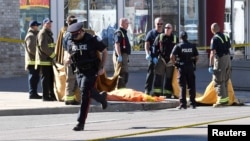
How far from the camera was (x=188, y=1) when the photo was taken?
28422 mm

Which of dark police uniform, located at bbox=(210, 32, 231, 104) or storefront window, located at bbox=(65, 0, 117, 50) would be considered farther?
storefront window, located at bbox=(65, 0, 117, 50)

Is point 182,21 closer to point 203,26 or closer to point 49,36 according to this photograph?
point 203,26

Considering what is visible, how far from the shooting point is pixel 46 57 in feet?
54.6

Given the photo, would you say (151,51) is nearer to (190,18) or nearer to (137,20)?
(137,20)

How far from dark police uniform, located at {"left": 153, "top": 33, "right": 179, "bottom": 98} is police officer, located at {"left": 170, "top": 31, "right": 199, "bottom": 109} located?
3.65 ft

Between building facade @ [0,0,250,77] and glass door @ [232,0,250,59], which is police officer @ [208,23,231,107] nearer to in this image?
building facade @ [0,0,250,77]

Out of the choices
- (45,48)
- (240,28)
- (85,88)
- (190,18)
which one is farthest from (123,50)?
(240,28)

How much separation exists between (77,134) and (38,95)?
226 inches

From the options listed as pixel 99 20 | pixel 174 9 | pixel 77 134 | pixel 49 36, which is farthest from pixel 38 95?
pixel 174 9

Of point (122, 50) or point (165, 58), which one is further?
point (165, 58)

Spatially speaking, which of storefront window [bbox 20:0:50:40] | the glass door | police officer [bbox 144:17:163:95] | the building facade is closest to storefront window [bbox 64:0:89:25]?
the building facade

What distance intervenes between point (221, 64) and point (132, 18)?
9.78 m

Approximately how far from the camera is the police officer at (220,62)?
16.8 metres

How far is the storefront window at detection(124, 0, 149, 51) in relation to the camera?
26.2m
